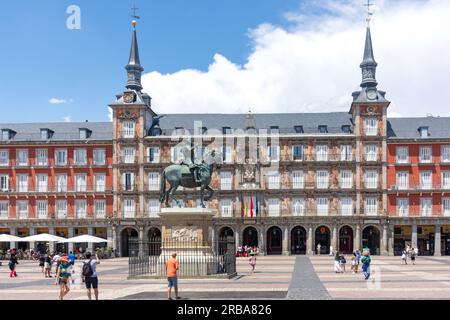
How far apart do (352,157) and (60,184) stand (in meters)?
37.5

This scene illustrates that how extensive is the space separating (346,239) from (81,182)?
34.8 m

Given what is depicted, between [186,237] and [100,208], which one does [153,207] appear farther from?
[186,237]

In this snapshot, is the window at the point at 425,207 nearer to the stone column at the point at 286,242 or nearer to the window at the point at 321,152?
the window at the point at 321,152

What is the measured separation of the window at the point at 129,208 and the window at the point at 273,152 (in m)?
18.6

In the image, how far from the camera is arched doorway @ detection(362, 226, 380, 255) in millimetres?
73387

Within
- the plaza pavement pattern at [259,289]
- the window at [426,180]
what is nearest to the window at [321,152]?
the window at [426,180]

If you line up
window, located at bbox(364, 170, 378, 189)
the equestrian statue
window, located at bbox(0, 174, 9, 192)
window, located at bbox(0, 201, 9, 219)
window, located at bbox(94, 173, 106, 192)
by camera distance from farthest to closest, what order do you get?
window, located at bbox(0, 174, 9, 192) < window, located at bbox(94, 173, 106, 192) < window, located at bbox(0, 201, 9, 219) < window, located at bbox(364, 170, 378, 189) < the equestrian statue

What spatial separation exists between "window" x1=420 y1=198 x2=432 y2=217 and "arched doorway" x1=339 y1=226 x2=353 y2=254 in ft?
29.4

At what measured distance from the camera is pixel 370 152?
240 ft

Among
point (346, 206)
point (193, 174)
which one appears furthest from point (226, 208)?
point (193, 174)

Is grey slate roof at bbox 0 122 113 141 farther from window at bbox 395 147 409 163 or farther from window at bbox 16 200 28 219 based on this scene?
window at bbox 395 147 409 163

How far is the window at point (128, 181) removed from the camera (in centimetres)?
7512

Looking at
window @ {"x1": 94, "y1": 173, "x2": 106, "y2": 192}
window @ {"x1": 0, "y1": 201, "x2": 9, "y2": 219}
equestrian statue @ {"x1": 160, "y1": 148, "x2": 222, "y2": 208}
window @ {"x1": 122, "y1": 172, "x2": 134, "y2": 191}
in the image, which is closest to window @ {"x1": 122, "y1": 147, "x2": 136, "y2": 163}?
window @ {"x1": 122, "y1": 172, "x2": 134, "y2": 191}

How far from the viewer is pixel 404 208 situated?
7250 centimetres
